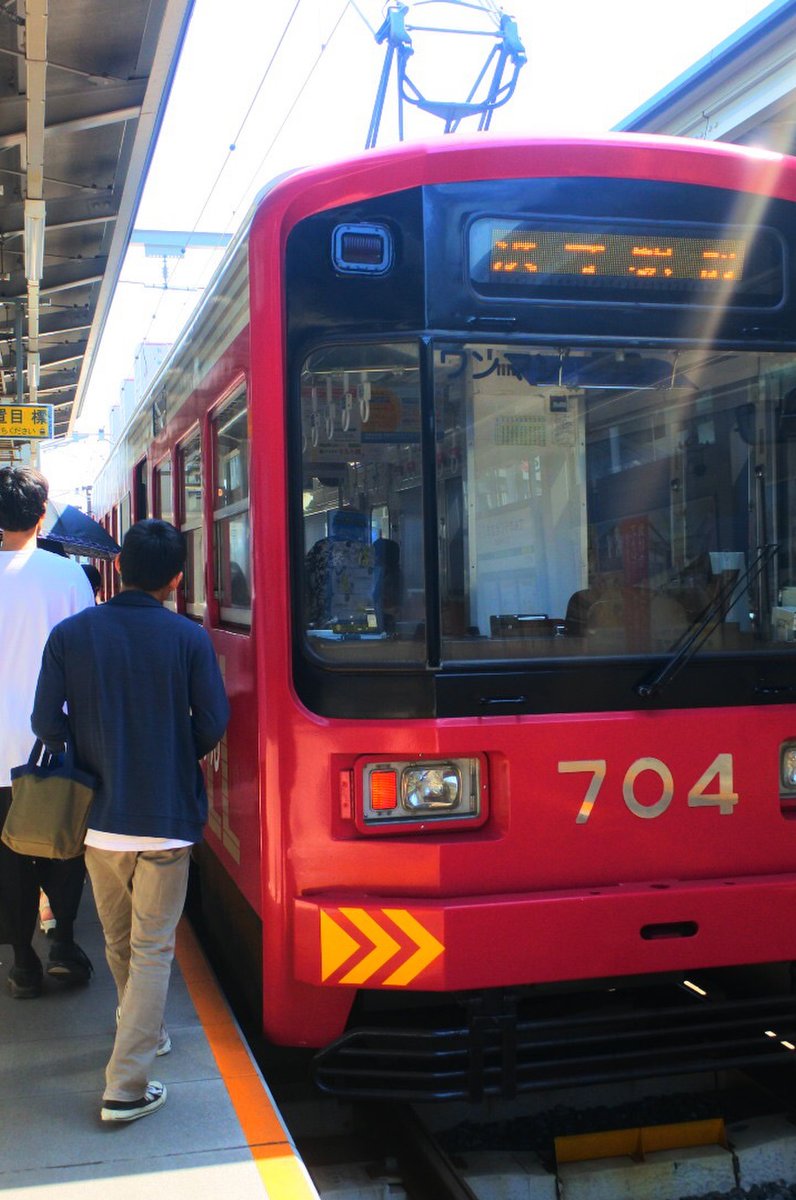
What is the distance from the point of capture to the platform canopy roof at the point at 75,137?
336 inches

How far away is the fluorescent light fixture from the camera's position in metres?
10.6

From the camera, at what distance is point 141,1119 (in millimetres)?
3348

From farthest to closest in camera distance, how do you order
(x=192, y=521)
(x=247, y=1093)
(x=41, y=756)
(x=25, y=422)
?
(x=25, y=422)
(x=192, y=521)
(x=41, y=756)
(x=247, y=1093)

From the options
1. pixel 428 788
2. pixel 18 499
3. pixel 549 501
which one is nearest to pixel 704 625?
pixel 549 501

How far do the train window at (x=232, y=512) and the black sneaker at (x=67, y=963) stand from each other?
130 centimetres

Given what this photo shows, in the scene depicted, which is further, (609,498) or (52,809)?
(609,498)

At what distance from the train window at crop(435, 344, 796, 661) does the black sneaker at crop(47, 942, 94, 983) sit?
77.4 inches

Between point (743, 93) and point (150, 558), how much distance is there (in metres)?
6.28

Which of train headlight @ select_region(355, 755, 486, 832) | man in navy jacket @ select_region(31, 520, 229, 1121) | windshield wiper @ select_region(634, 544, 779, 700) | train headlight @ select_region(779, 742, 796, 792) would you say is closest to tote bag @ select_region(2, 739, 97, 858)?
man in navy jacket @ select_region(31, 520, 229, 1121)

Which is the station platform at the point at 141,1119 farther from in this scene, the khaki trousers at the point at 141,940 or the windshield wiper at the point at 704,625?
the windshield wiper at the point at 704,625

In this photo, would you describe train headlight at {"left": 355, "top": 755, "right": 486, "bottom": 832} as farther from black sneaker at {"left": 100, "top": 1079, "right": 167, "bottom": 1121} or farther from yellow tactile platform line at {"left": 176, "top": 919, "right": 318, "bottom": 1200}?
black sneaker at {"left": 100, "top": 1079, "right": 167, "bottom": 1121}

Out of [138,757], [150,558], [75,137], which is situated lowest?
[138,757]

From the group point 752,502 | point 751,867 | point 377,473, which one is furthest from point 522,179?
point 751,867

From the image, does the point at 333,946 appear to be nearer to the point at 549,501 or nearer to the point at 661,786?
the point at 661,786
